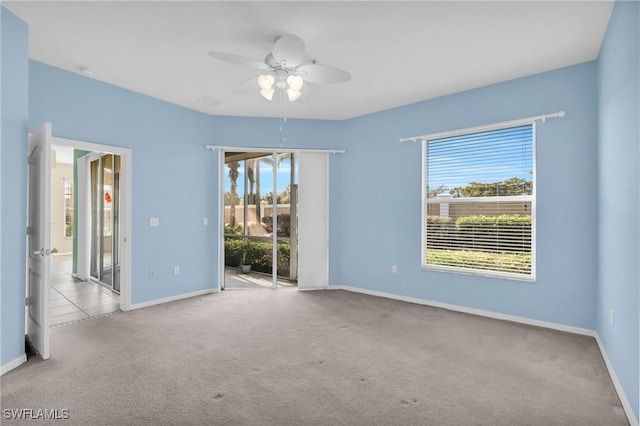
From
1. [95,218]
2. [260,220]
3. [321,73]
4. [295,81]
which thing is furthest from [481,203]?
[95,218]

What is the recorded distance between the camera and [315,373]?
2.57 metres

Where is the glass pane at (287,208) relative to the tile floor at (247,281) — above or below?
above

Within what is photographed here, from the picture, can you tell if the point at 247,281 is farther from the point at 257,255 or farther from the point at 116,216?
the point at 116,216

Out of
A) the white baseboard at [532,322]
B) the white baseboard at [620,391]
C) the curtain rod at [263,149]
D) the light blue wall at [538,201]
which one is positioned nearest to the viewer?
the white baseboard at [620,391]

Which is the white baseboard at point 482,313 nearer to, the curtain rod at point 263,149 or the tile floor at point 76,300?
the curtain rod at point 263,149

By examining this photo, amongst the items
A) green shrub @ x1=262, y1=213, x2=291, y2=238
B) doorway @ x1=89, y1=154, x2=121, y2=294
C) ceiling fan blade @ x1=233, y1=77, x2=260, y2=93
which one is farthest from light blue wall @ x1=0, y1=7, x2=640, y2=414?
ceiling fan blade @ x1=233, y1=77, x2=260, y2=93

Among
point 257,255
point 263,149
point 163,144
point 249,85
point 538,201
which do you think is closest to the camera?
point 249,85

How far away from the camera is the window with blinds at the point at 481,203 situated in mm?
3861

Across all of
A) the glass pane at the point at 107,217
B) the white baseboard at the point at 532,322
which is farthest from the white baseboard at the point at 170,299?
the white baseboard at the point at 532,322

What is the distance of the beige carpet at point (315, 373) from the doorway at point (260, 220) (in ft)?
6.36

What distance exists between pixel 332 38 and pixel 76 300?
193 inches

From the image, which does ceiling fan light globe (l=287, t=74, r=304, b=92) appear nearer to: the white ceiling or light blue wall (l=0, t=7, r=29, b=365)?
the white ceiling

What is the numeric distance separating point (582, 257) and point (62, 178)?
12.4m

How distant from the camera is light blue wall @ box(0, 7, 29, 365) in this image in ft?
8.29
